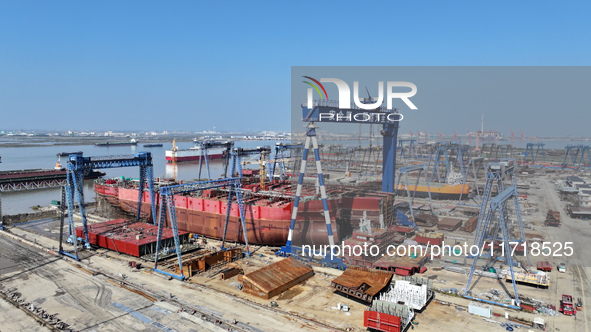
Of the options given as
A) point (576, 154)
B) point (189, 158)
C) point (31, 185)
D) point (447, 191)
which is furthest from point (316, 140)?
point (189, 158)

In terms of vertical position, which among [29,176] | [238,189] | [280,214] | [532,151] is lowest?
[29,176]

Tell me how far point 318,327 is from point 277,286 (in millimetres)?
4588

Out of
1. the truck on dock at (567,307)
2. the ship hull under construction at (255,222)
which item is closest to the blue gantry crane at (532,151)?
the ship hull under construction at (255,222)

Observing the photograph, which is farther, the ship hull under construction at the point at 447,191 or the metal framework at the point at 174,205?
the ship hull under construction at the point at 447,191

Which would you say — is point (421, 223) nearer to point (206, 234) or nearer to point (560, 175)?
point (206, 234)

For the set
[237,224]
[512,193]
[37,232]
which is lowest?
[37,232]

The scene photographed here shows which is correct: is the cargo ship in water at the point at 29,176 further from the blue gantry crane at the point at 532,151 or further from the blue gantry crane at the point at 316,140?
the blue gantry crane at the point at 532,151

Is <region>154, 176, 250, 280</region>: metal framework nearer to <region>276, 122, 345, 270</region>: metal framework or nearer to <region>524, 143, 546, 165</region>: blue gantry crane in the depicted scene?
<region>276, 122, 345, 270</region>: metal framework

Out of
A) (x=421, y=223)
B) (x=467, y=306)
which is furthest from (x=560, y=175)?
(x=467, y=306)

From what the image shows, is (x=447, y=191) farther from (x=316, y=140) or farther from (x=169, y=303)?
(x=169, y=303)

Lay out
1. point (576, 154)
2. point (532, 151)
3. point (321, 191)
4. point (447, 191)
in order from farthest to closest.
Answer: point (532, 151) → point (576, 154) → point (447, 191) → point (321, 191)

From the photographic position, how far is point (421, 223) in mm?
37594

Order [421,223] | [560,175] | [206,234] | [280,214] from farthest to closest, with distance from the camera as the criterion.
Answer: [560,175]
[421,223]
[206,234]
[280,214]

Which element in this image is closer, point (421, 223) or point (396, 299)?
point (396, 299)
